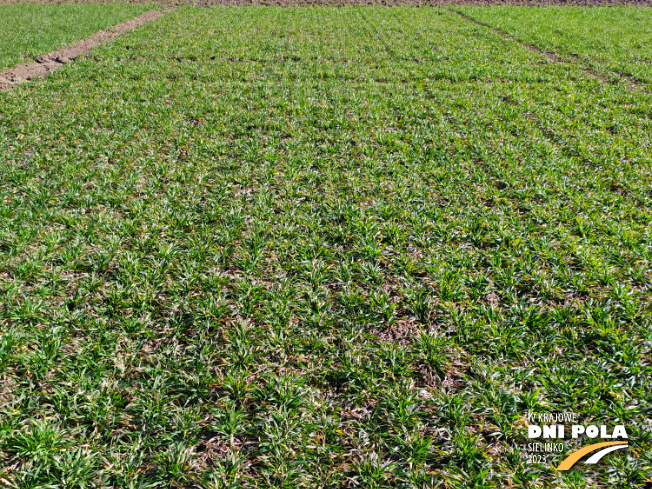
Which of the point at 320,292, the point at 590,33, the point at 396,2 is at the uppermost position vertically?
the point at 396,2

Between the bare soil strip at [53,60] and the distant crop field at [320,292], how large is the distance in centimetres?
376

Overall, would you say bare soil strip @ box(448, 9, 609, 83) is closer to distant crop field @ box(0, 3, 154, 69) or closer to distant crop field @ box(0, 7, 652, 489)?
distant crop field @ box(0, 7, 652, 489)

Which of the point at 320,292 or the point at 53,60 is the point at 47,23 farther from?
the point at 320,292

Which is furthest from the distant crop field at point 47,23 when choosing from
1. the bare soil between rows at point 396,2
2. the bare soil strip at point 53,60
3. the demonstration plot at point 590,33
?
the demonstration plot at point 590,33

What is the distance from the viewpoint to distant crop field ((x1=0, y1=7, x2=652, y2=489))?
256 centimetres

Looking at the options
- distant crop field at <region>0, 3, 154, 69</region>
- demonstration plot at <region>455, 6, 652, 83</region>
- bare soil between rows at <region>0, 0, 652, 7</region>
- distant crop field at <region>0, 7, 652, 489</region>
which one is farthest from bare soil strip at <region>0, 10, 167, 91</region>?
demonstration plot at <region>455, 6, 652, 83</region>

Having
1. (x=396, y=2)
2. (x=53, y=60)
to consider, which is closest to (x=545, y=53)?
(x=396, y=2)

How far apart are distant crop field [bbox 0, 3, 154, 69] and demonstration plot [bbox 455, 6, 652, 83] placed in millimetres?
19576

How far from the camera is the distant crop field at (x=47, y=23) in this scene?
1316 cm

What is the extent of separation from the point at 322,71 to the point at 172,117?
5382mm

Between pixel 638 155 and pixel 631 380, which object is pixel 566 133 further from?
pixel 631 380

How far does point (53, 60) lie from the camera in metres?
12.6

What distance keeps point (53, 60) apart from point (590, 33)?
2226 cm

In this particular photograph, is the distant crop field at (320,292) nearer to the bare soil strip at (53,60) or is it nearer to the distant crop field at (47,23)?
the bare soil strip at (53,60)
